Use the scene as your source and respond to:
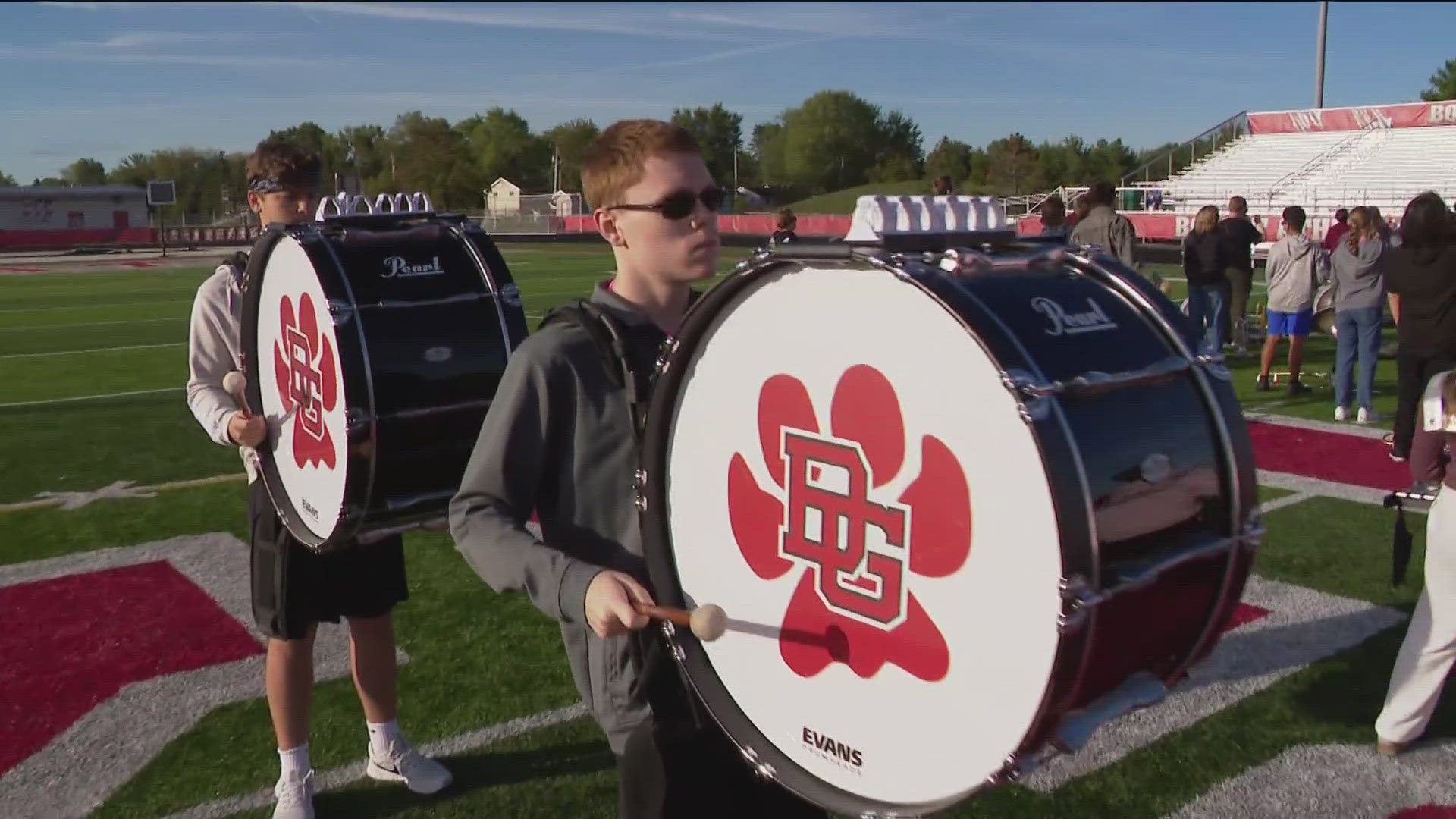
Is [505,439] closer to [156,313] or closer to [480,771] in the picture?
[480,771]

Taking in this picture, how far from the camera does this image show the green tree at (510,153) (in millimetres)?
104688

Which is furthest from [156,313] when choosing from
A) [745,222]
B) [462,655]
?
[745,222]

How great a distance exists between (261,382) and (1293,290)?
9.47 meters

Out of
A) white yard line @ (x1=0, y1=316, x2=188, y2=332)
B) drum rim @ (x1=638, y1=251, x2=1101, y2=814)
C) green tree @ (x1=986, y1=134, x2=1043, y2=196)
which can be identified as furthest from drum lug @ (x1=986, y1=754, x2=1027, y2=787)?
green tree @ (x1=986, y1=134, x2=1043, y2=196)

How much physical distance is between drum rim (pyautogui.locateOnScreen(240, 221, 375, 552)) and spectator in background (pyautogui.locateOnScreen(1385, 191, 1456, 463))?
6745mm

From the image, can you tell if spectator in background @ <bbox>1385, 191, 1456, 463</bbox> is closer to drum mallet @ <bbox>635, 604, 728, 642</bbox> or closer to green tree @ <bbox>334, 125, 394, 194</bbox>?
drum mallet @ <bbox>635, 604, 728, 642</bbox>

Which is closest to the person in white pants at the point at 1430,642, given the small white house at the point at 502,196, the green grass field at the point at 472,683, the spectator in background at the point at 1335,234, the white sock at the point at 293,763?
the green grass field at the point at 472,683

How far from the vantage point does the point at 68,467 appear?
26.1 ft

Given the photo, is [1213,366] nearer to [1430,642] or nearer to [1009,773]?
[1009,773]

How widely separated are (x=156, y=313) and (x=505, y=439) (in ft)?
60.5

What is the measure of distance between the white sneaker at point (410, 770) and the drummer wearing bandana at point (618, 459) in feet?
5.02

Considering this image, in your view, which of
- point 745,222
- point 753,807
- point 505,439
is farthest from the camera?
point 745,222

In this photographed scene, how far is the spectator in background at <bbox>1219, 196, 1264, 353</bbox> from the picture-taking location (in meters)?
11.3

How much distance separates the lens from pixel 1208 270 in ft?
36.7
